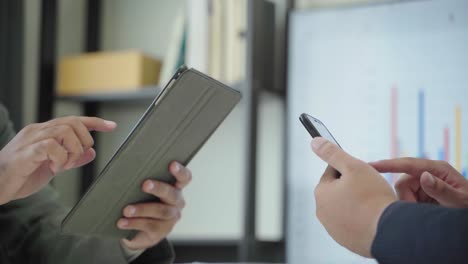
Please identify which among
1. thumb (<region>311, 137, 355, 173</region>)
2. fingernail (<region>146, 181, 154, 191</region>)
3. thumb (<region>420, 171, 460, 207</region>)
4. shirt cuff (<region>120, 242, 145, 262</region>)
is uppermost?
thumb (<region>311, 137, 355, 173</region>)

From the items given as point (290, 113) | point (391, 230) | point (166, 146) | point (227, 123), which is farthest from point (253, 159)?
point (391, 230)

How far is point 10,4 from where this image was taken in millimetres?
2201

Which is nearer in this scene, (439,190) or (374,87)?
(439,190)

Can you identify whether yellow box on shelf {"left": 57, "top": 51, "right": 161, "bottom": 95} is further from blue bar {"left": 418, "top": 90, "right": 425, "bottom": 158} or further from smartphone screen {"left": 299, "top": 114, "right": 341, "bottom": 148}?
smartphone screen {"left": 299, "top": 114, "right": 341, "bottom": 148}

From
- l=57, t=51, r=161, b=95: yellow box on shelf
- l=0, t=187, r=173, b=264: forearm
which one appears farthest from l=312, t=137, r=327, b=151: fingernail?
l=57, t=51, r=161, b=95: yellow box on shelf

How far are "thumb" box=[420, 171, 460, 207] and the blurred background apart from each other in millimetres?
824

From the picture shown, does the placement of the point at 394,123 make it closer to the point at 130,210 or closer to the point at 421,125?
the point at 421,125

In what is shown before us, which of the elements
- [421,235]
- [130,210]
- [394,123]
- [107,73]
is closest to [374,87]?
[394,123]

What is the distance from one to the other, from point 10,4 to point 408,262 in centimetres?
193

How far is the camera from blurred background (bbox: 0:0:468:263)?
179cm

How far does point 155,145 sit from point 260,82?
108 centimetres

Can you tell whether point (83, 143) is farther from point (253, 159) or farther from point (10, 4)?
point (10, 4)

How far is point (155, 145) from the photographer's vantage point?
95 centimetres

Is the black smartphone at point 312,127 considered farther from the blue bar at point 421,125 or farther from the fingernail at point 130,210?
the blue bar at point 421,125
